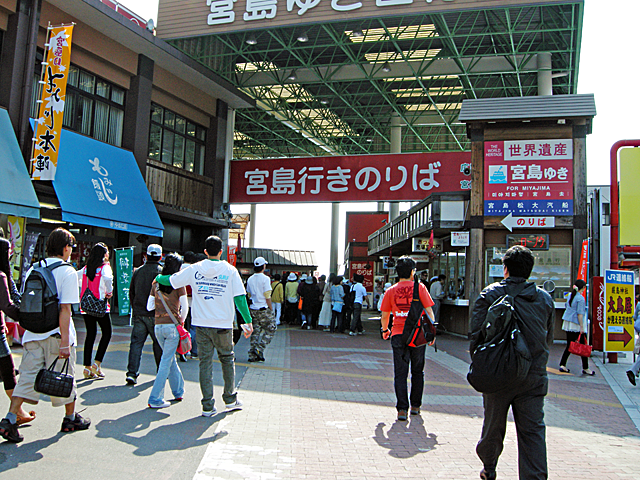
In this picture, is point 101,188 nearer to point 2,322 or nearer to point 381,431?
point 2,322

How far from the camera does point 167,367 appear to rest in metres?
5.90

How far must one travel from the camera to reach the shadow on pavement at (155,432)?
463cm

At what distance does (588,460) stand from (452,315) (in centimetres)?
1182

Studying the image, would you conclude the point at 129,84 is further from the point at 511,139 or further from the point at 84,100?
the point at 511,139

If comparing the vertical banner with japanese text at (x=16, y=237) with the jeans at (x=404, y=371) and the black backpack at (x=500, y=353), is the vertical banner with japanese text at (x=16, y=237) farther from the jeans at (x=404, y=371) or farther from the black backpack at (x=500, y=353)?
the black backpack at (x=500, y=353)

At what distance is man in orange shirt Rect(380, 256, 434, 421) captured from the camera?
19.3 feet

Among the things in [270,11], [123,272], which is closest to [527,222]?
[270,11]

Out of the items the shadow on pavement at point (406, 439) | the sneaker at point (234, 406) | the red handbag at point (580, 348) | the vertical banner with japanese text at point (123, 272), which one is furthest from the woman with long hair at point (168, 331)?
the vertical banner with japanese text at point (123, 272)

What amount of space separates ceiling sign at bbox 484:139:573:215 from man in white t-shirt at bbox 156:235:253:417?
9.99m

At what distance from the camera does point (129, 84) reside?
16516mm

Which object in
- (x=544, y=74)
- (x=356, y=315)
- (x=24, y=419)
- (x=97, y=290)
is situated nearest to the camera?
(x=24, y=419)

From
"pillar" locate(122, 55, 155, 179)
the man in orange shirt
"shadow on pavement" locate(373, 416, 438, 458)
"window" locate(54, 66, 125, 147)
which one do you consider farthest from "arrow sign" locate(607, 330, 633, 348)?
"window" locate(54, 66, 125, 147)

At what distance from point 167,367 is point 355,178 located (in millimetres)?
14300

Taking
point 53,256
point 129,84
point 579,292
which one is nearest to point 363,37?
point 129,84
